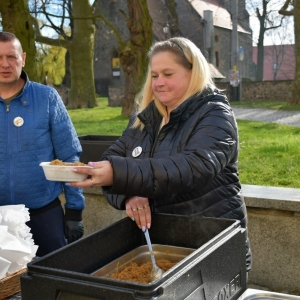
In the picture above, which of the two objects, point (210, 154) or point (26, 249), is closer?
point (210, 154)

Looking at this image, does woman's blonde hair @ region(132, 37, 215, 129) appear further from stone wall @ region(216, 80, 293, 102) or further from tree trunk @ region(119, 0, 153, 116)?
stone wall @ region(216, 80, 293, 102)

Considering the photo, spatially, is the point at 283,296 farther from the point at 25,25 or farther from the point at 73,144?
the point at 25,25

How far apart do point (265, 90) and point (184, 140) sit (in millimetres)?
27295

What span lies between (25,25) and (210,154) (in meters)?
5.37

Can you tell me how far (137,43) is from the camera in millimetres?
11438

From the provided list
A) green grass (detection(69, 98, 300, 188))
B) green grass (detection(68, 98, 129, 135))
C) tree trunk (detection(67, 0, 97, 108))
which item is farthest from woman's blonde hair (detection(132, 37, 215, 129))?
tree trunk (detection(67, 0, 97, 108))

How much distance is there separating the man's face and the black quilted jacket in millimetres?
1054

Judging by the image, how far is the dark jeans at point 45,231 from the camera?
3.13 meters

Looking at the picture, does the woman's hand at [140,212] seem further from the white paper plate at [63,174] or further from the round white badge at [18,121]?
the round white badge at [18,121]

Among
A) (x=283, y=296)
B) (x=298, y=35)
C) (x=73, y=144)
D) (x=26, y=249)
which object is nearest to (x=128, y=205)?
(x=26, y=249)

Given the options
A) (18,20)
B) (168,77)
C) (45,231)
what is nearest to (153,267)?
(168,77)

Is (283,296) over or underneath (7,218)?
underneath

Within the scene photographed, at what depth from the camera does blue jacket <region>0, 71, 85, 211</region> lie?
307 cm

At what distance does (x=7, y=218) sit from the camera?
7.87 ft
